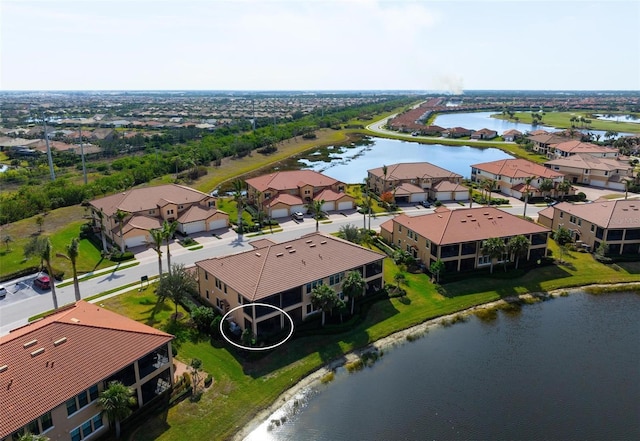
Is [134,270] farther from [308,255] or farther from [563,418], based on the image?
[563,418]

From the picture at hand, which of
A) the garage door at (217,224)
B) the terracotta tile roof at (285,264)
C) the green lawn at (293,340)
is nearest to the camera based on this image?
the green lawn at (293,340)

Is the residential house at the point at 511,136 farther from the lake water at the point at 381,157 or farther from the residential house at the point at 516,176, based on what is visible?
the residential house at the point at 516,176

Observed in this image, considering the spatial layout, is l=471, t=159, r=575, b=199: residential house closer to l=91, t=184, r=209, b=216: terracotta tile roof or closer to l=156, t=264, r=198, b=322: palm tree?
l=91, t=184, r=209, b=216: terracotta tile roof

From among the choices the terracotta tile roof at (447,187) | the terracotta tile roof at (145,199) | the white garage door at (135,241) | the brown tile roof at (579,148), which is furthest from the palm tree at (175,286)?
the brown tile roof at (579,148)

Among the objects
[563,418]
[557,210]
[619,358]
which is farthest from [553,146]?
[563,418]

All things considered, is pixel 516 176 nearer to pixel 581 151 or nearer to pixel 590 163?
pixel 590 163

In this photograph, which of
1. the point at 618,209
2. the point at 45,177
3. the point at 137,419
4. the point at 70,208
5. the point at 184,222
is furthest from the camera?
the point at 45,177
